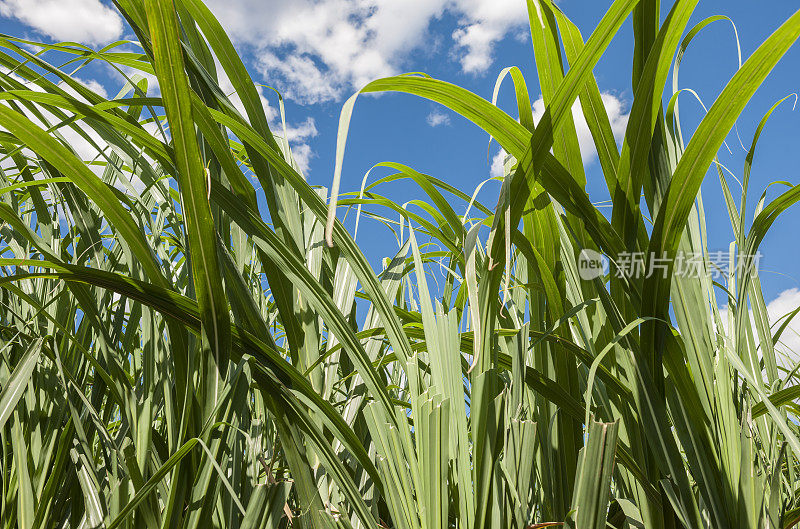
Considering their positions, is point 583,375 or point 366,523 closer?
point 366,523

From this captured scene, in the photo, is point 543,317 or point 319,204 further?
point 543,317

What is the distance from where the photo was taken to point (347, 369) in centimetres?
63

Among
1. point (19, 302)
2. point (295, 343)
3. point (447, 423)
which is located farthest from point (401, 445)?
point (19, 302)

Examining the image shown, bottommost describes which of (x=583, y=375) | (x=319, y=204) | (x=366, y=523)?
(x=366, y=523)

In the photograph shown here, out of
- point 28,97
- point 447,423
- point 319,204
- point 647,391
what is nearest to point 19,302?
point 28,97

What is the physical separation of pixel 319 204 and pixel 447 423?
0.66 feet

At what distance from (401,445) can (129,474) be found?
22 centimetres

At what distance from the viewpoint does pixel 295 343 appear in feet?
1.66

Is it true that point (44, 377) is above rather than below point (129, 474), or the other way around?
above

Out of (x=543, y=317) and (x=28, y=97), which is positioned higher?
(x=28, y=97)

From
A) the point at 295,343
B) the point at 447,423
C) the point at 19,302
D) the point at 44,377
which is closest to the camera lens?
the point at 447,423

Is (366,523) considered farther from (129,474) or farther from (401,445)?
(129,474)

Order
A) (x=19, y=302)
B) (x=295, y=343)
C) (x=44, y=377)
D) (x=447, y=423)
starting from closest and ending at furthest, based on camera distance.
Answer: (x=447, y=423) → (x=295, y=343) → (x=44, y=377) → (x=19, y=302)

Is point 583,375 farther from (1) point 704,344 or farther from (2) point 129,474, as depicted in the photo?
(2) point 129,474
